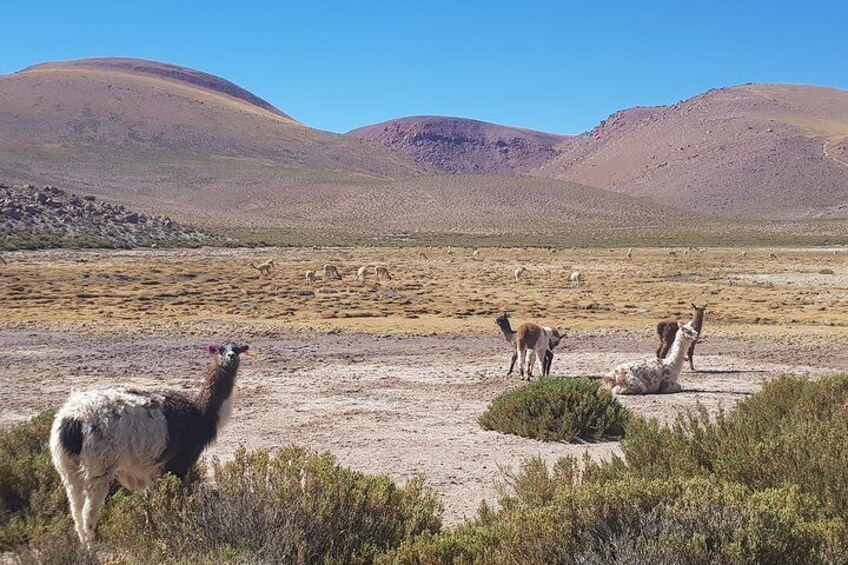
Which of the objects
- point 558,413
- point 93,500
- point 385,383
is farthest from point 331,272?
point 93,500

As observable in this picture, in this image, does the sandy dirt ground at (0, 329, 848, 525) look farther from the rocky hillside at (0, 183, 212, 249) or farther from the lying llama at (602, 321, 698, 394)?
the rocky hillside at (0, 183, 212, 249)

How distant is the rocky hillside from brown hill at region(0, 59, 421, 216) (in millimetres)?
29479

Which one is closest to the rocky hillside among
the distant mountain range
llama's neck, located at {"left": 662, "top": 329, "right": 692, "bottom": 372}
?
the distant mountain range

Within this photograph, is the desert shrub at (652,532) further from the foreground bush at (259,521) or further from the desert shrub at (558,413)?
the desert shrub at (558,413)

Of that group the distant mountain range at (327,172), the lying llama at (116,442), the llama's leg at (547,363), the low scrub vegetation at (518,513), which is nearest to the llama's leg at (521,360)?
the llama's leg at (547,363)

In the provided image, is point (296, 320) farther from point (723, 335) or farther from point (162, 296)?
point (723, 335)

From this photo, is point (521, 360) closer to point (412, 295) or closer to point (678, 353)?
point (678, 353)

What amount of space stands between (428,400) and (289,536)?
8.43 meters

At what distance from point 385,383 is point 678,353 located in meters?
4.75

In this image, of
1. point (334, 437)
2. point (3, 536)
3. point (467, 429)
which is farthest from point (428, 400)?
point (3, 536)

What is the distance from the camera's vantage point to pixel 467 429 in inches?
435

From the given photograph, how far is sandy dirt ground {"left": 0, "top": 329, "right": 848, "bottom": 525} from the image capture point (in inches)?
378

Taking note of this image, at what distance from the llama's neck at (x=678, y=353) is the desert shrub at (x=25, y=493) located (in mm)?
9361

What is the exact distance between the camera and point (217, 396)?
6.69 meters
